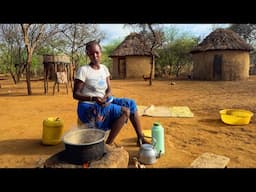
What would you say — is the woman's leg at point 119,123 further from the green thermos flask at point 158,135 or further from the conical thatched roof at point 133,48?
the conical thatched roof at point 133,48

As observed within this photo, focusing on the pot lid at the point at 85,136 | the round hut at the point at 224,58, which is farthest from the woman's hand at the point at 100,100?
the round hut at the point at 224,58

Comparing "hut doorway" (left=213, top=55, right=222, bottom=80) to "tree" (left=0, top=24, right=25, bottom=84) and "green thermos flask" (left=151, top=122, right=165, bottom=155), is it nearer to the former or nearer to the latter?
"tree" (left=0, top=24, right=25, bottom=84)

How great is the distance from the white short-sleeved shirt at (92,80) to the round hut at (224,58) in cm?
1504

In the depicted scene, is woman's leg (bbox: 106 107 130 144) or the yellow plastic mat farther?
the yellow plastic mat

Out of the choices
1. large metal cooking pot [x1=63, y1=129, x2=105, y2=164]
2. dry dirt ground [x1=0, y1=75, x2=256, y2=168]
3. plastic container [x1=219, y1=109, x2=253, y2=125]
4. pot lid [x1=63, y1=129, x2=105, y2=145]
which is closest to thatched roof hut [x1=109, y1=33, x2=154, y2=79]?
dry dirt ground [x1=0, y1=75, x2=256, y2=168]

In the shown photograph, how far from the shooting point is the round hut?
16.1 metres

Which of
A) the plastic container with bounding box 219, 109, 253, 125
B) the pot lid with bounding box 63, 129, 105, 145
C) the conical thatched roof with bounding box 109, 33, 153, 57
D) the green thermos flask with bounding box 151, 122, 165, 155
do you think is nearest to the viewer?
the pot lid with bounding box 63, 129, 105, 145

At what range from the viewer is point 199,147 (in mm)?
3260

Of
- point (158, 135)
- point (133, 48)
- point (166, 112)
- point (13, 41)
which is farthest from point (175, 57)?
point (158, 135)
